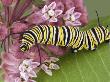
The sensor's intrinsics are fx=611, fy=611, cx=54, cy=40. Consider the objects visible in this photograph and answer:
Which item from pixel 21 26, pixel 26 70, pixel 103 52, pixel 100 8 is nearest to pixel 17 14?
pixel 21 26

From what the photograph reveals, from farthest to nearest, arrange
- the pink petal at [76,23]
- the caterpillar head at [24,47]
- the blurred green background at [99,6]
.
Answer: the blurred green background at [99,6] → the pink petal at [76,23] → the caterpillar head at [24,47]

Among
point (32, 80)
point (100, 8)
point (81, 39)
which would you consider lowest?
point (32, 80)

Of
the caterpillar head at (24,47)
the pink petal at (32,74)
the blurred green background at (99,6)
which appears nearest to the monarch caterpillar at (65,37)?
the caterpillar head at (24,47)

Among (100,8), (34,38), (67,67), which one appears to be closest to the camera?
(34,38)

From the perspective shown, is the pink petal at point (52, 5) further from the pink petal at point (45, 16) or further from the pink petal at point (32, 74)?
the pink petal at point (32, 74)

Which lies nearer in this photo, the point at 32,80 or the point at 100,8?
the point at 32,80

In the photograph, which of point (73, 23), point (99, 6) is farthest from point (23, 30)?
point (99, 6)

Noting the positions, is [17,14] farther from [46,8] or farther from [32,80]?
[32,80]
